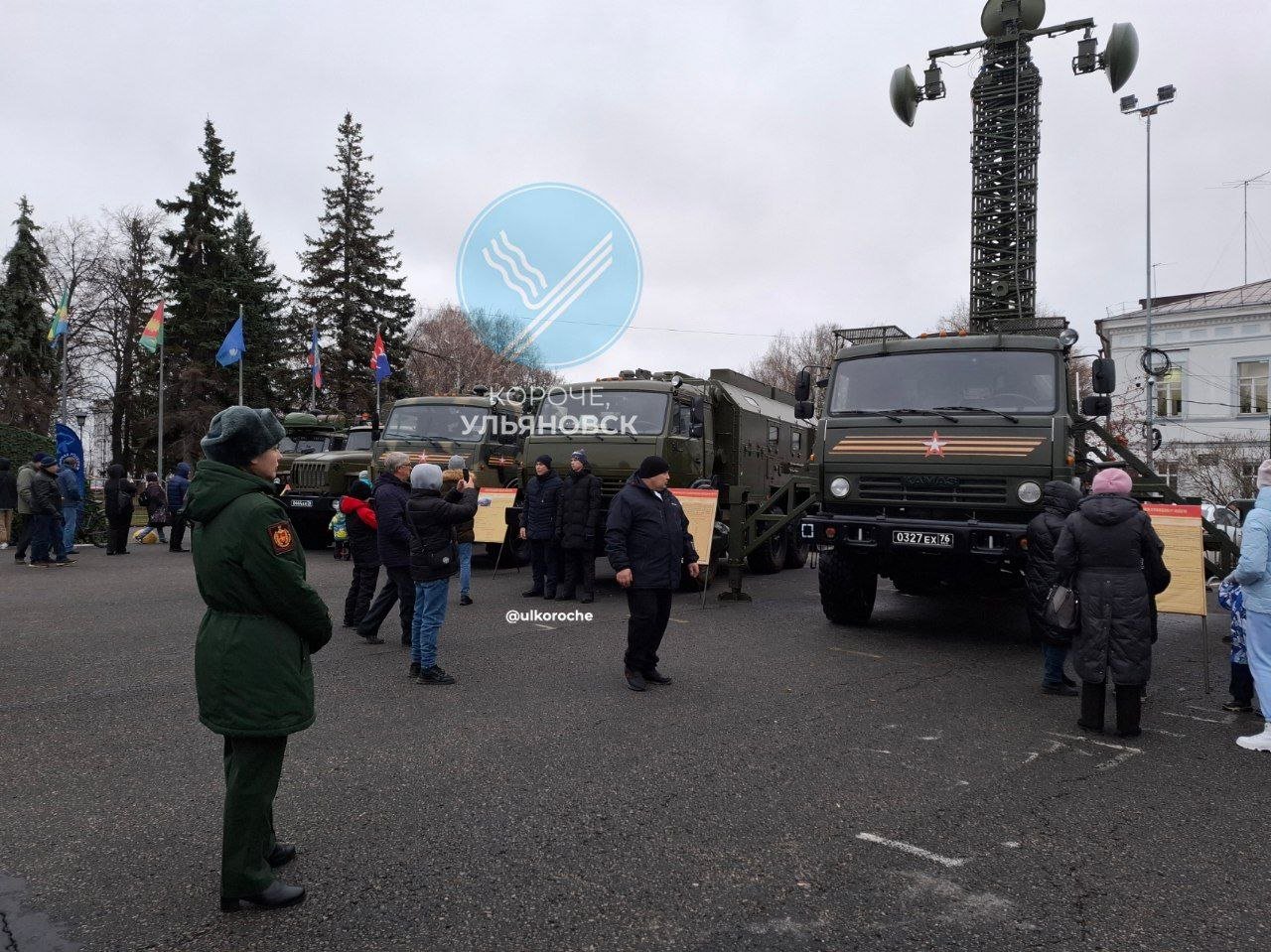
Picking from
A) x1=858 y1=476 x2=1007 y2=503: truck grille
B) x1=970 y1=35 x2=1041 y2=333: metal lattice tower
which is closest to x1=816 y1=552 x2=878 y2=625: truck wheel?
x1=858 y1=476 x2=1007 y2=503: truck grille

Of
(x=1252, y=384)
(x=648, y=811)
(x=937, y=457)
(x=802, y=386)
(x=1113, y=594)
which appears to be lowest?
(x=648, y=811)

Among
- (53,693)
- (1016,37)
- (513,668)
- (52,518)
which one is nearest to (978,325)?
(1016,37)

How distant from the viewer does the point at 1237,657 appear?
6.10m

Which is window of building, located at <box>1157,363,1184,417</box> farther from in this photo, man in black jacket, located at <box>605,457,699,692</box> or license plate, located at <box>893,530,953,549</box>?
man in black jacket, located at <box>605,457,699,692</box>

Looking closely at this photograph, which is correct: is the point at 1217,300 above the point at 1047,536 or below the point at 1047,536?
above

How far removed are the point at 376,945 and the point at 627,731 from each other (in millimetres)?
2649

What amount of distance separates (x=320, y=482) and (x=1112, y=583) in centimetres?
1404

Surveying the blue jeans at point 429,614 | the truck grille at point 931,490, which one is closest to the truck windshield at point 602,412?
the truck grille at point 931,490

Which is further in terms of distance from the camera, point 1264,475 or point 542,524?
point 542,524

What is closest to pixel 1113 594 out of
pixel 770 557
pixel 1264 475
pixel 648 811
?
pixel 1264 475

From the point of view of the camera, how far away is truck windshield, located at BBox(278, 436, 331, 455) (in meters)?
18.4

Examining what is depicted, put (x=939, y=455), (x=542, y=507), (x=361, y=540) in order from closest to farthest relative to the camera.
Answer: (x=939, y=455) → (x=361, y=540) → (x=542, y=507)

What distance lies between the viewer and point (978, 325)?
41.2 ft

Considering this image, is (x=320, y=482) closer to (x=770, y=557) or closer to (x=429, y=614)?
(x=770, y=557)
